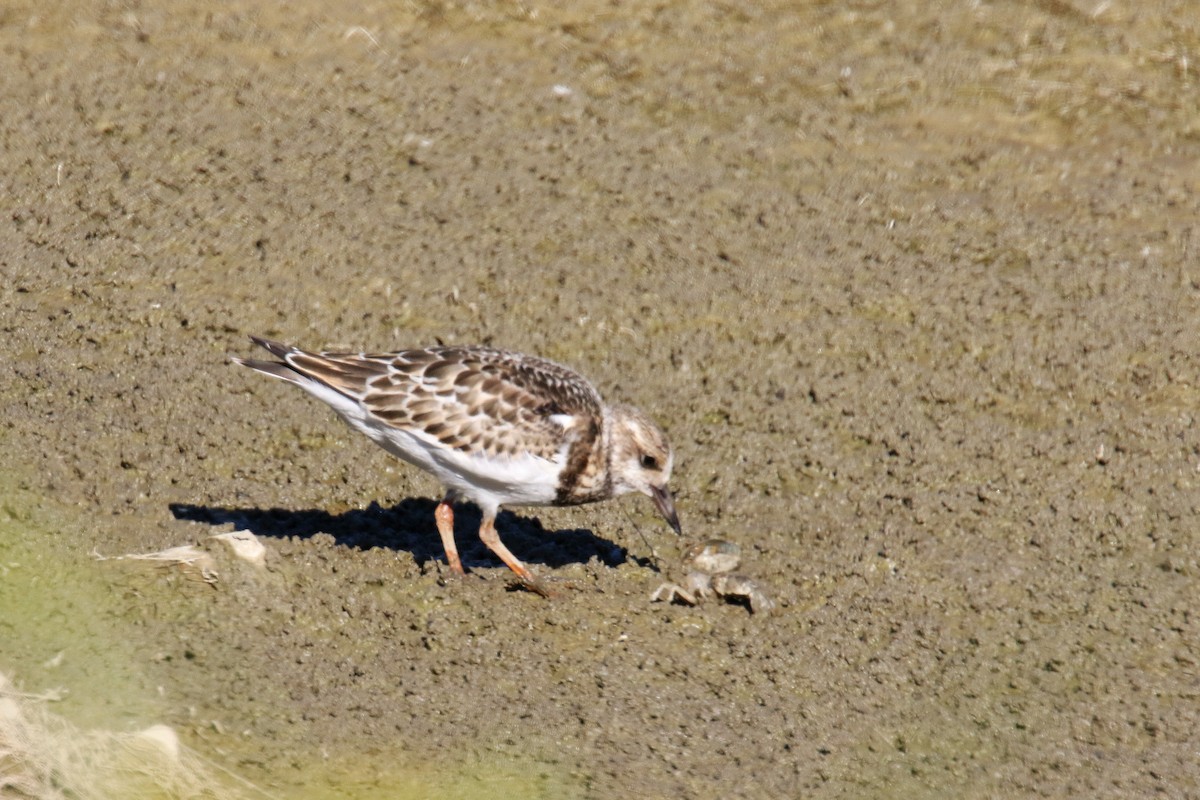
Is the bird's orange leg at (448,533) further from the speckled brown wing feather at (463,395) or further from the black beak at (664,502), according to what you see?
the black beak at (664,502)

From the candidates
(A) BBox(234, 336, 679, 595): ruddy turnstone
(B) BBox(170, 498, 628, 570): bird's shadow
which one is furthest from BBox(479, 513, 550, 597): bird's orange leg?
(B) BBox(170, 498, 628, 570): bird's shadow

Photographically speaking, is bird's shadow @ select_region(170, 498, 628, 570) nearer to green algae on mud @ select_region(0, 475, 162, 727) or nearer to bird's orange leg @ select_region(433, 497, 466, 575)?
bird's orange leg @ select_region(433, 497, 466, 575)

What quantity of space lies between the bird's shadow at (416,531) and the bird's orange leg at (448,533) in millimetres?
142

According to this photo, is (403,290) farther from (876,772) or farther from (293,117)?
(876,772)

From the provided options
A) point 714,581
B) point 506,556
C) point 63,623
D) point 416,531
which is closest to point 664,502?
point 714,581

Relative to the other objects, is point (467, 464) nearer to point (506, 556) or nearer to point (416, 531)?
point (506, 556)

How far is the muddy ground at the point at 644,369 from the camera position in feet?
21.6

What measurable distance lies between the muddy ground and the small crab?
95 millimetres

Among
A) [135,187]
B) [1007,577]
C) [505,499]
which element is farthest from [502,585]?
[135,187]

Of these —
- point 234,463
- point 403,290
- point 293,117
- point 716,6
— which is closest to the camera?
point 234,463

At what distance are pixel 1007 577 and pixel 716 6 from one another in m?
6.45

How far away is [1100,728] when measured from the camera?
683 centimetres

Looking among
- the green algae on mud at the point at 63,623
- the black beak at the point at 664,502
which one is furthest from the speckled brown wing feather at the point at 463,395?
the green algae on mud at the point at 63,623

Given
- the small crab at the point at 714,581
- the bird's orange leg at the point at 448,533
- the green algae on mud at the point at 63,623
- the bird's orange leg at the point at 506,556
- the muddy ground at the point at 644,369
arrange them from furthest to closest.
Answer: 1. the bird's orange leg at the point at 448,533
2. the bird's orange leg at the point at 506,556
3. the small crab at the point at 714,581
4. the muddy ground at the point at 644,369
5. the green algae on mud at the point at 63,623
